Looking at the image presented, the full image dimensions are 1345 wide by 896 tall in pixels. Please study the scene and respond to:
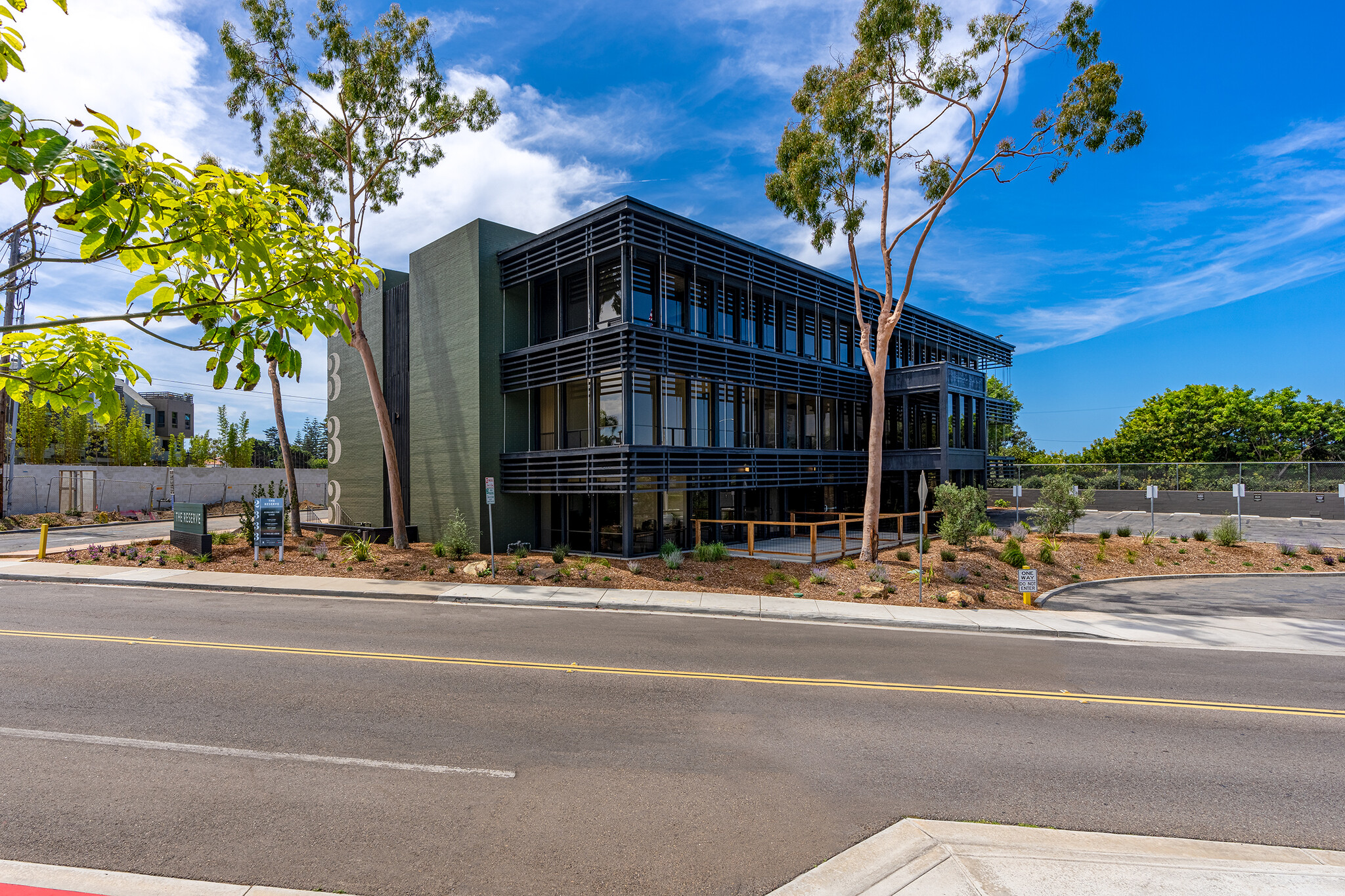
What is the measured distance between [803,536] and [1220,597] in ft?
41.5

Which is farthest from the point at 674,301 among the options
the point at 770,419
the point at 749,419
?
the point at 770,419

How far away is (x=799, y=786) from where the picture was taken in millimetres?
5848

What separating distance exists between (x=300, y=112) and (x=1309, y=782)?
28791 millimetres

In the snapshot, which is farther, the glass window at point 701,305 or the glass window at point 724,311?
the glass window at point 724,311

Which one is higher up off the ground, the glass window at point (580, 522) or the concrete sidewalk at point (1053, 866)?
the glass window at point (580, 522)

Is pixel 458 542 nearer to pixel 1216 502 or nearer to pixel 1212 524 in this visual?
pixel 1212 524

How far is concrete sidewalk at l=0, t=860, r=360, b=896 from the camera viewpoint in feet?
13.6

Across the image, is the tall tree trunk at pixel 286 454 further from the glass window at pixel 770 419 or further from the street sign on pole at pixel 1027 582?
the street sign on pole at pixel 1027 582

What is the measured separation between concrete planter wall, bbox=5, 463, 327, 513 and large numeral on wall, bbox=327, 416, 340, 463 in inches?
520

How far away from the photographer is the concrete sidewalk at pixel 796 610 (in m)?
12.1

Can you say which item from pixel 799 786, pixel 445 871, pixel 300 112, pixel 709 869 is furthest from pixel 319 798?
pixel 300 112

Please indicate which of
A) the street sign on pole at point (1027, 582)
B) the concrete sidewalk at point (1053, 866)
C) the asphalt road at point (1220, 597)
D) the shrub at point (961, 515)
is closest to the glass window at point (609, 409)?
the shrub at point (961, 515)

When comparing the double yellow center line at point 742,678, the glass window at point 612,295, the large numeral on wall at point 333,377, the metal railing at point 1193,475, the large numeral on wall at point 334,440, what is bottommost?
the double yellow center line at point 742,678

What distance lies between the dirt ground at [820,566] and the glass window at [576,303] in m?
8.01
